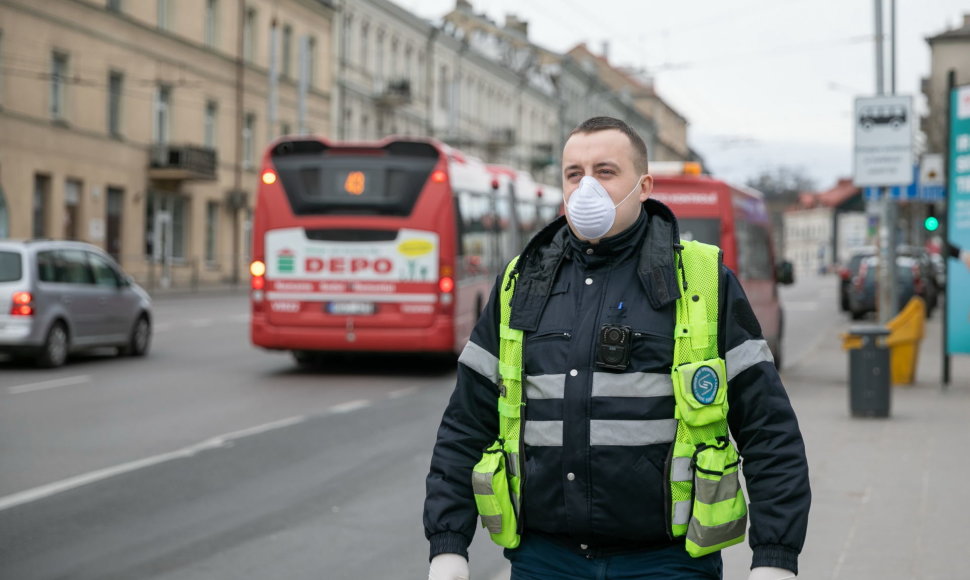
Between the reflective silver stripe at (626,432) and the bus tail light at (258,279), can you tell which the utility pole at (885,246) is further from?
the reflective silver stripe at (626,432)

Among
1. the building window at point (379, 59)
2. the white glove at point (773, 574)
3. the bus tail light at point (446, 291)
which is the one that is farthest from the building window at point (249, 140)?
the white glove at point (773, 574)

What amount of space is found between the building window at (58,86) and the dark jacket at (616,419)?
1523 inches

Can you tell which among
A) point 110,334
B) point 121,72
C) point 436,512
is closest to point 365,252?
point 110,334

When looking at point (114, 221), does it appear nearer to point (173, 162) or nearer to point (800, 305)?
point (173, 162)

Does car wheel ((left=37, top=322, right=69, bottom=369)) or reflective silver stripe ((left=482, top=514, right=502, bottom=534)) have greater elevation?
reflective silver stripe ((left=482, top=514, right=502, bottom=534))

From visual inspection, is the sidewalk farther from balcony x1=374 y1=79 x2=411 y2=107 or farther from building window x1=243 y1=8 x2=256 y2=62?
balcony x1=374 y1=79 x2=411 y2=107

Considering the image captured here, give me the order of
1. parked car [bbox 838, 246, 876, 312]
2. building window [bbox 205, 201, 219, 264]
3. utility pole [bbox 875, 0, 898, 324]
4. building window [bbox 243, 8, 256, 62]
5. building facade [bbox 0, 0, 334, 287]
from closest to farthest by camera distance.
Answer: utility pole [bbox 875, 0, 898, 324] < parked car [bbox 838, 246, 876, 312] < building facade [bbox 0, 0, 334, 287] < building window [bbox 205, 201, 219, 264] < building window [bbox 243, 8, 256, 62]

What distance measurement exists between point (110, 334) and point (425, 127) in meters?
51.6

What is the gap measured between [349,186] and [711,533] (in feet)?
50.0

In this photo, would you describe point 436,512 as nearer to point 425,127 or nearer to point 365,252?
point 365,252

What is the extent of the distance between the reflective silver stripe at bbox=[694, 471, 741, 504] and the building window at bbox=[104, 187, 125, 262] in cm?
4140

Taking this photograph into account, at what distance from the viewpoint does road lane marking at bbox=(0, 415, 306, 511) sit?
8836mm

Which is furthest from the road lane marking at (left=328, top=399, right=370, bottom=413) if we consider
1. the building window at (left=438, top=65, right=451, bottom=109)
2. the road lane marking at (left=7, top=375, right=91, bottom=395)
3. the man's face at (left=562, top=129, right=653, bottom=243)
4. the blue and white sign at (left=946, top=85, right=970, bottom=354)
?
the building window at (left=438, top=65, right=451, bottom=109)

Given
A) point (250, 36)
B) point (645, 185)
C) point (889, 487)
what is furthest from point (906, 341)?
point (250, 36)
